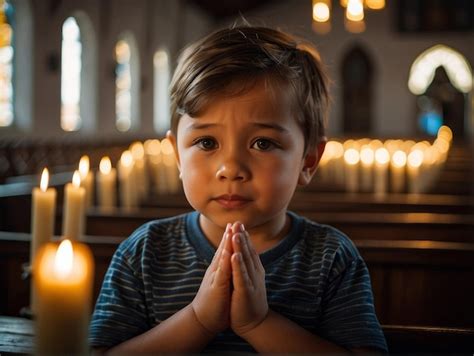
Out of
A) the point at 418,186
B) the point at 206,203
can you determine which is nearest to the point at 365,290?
the point at 206,203

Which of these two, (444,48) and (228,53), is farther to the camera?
(444,48)

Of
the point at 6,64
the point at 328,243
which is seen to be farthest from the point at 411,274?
the point at 6,64

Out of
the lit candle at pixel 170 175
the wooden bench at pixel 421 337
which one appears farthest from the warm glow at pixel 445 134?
the wooden bench at pixel 421 337

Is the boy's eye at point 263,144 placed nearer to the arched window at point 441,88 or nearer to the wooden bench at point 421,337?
the wooden bench at point 421,337

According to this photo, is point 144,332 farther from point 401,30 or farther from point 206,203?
point 401,30

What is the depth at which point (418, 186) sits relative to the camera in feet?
17.4

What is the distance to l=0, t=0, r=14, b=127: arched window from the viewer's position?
1161cm

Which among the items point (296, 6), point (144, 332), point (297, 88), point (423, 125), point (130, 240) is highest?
point (296, 6)

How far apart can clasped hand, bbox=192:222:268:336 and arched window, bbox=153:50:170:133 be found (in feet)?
57.4

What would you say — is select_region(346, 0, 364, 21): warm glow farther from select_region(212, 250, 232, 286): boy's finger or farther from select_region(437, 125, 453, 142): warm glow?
select_region(437, 125, 453, 142): warm glow

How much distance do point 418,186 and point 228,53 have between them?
4069mm

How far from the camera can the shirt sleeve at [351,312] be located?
4.60 feet

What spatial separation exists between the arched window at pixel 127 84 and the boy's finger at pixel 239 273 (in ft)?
49.0

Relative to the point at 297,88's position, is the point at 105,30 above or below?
above
